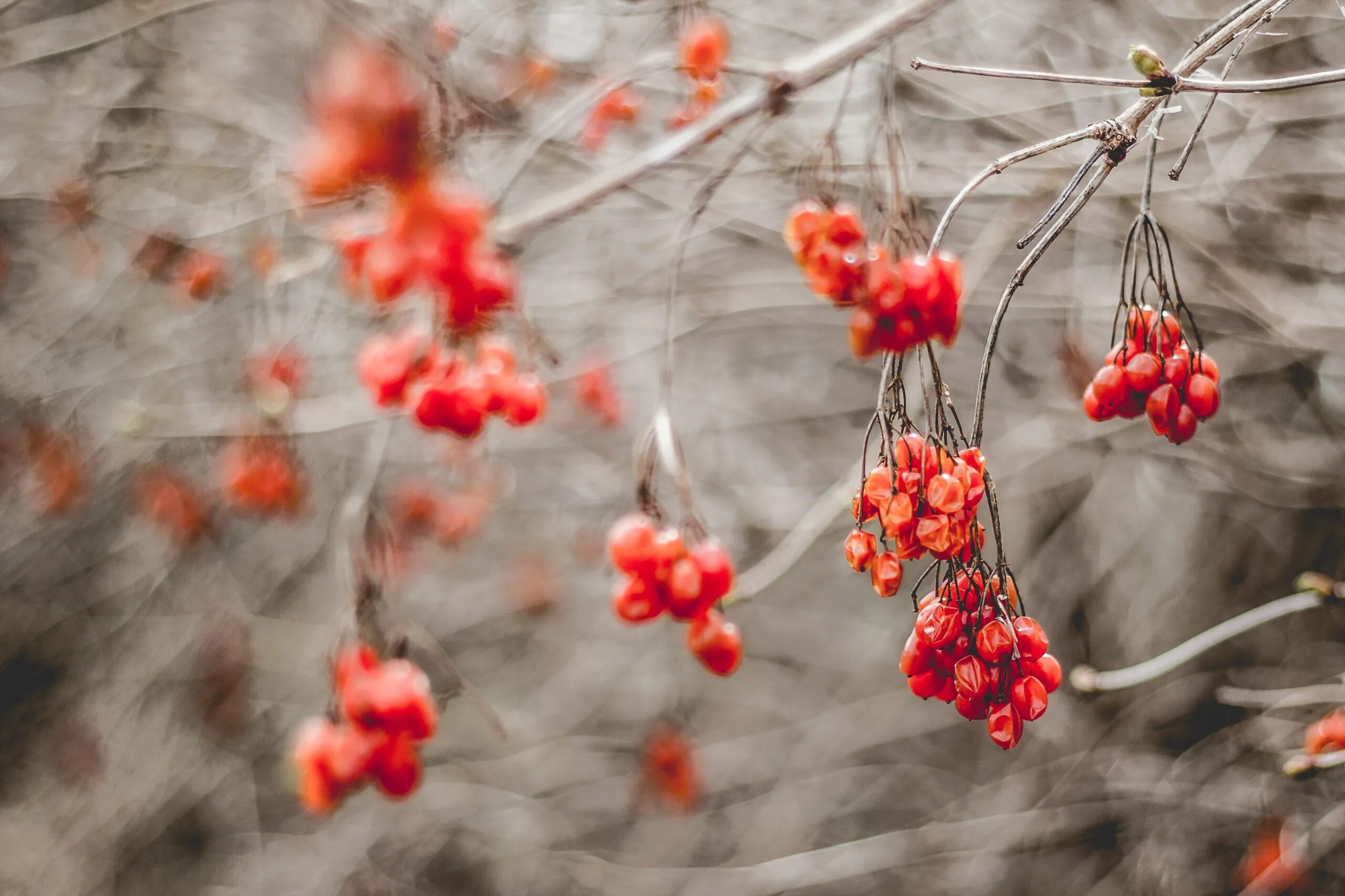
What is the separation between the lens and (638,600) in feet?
3.98

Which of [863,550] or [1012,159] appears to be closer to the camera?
[1012,159]

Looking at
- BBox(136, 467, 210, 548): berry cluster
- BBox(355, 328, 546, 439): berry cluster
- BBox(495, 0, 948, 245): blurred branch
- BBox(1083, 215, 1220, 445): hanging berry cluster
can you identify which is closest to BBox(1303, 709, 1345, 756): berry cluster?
BBox(1083, 215, 1220, 445): hanging berry cluster

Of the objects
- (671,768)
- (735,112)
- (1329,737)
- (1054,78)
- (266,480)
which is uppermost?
(1054,78)

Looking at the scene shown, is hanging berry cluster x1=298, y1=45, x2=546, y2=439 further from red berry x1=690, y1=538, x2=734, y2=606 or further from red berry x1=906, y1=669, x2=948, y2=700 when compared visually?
red berry x1=906, y1=669, x2=948, y2=700

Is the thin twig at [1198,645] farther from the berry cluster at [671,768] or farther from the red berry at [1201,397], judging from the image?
the berry cluster at [671,768]

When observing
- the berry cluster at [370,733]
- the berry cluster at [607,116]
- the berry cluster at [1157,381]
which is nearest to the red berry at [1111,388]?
the berry cluster at [1157,381]

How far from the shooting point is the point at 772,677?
423 centimetres

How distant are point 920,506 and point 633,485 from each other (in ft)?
10.3

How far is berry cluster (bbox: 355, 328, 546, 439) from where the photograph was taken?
1.35 meters

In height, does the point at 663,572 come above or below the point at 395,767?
above

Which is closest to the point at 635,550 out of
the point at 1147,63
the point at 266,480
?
the point at 1147,63

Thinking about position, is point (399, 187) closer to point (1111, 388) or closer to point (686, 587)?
point (686, 587)

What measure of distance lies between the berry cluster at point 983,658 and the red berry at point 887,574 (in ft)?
0.13

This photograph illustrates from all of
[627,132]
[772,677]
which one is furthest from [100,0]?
[772,677]
